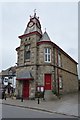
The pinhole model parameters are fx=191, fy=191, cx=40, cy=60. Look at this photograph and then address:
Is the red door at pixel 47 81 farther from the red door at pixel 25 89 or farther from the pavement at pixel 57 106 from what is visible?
the pavement at pixel 57 106

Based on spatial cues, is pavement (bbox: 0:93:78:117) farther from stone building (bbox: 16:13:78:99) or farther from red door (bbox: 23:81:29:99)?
red door (bbox: 23:81:29:99)

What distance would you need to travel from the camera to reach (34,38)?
23312 mm

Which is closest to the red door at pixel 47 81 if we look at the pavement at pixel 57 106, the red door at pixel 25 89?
the red door at pixel 25 89

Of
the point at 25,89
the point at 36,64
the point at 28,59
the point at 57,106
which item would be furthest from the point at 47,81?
the point at 57,106

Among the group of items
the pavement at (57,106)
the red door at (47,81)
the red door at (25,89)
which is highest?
the red door at (47,81)

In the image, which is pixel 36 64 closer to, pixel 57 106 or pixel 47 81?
pixel 47 81

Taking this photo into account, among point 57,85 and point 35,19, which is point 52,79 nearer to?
point 57,85

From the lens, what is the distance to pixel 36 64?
22531mm

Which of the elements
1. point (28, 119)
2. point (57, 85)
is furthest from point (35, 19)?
point (28, 119)

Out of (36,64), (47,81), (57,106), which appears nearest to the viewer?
(57,106)

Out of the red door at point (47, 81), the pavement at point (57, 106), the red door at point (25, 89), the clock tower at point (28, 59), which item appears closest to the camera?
the pavement at point (57, 106)

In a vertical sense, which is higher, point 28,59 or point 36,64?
point 28,59

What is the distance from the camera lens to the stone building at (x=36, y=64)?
22203 mm

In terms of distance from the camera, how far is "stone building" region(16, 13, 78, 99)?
72.8 feet
